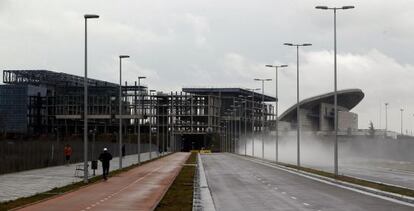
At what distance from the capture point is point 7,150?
41.4 metres

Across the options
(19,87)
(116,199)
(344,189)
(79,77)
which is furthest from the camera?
(79,77)

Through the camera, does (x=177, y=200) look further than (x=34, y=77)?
No

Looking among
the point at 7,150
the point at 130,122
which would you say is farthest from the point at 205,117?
the point at 7,150

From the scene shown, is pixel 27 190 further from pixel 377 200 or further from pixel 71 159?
pixel 71 159

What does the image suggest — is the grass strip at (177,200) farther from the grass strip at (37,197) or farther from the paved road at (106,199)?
the grass strip at (37,197)

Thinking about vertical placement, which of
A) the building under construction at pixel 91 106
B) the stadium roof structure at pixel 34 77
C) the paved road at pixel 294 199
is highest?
the stadium roof structure at pixel 34 77

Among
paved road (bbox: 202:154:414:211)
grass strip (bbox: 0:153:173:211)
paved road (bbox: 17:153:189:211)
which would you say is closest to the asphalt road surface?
paved road (bbox: 202:154:414:211)

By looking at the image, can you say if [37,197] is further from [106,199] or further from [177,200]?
[177,200]

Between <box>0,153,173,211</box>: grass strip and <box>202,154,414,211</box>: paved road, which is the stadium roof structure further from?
<box>202,154,414,211</box>: paved road

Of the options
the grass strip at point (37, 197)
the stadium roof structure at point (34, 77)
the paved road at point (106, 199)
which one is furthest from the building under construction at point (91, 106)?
the paved road at point (106, 199)

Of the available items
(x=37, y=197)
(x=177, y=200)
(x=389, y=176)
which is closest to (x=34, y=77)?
(x=389, y=176)

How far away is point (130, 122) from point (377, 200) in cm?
14579

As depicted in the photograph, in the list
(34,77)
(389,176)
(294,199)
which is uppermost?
(34,77)

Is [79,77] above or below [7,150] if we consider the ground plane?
above
